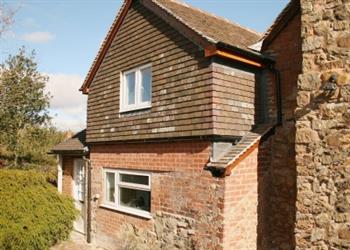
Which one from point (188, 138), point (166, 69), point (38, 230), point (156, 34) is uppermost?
point (156, 34)

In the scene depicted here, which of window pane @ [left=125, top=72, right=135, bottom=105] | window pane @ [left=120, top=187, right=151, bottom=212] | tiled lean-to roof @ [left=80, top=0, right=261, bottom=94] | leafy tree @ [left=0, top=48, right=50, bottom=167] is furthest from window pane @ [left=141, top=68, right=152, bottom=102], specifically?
leafy tree @ [left=0, top=48, right=50, bottom=167]

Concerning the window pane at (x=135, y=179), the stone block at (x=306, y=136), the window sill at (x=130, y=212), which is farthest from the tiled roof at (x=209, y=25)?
the window sill at (x=130, y=212)

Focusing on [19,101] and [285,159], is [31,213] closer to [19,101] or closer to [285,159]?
[285,159]

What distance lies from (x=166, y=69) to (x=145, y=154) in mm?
Result: 2391

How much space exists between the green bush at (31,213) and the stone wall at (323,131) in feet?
22.8

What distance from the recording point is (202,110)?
7734 mm

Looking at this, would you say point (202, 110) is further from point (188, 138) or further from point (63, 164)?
point (63, 164)

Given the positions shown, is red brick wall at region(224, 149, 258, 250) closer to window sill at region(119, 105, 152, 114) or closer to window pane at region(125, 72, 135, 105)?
window sill at region(119, 105, 152, 114)

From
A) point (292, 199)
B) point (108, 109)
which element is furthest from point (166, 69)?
point (292, 199)

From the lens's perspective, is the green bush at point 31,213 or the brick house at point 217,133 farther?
the green bush at point 31,213

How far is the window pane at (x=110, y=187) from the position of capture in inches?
434

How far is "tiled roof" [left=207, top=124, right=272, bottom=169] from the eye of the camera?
23.7ft

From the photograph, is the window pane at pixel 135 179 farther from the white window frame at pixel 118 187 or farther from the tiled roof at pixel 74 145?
the tiled roof at pixel 74 145

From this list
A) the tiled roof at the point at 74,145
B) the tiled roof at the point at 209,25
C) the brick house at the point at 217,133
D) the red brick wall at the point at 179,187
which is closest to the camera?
the brick house at the point at 217,133
